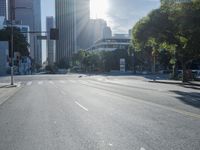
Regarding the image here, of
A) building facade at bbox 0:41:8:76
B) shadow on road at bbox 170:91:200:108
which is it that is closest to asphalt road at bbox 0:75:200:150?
shadow on road at bbox 170:91:200:108

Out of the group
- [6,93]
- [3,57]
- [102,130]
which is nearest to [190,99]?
[102,130]

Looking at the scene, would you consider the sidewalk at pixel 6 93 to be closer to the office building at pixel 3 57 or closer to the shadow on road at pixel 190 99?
the shadow on road at pixel 190 99

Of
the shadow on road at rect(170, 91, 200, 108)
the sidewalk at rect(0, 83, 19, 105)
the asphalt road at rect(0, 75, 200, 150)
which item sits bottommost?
the sidewalk at rect(0, 83, 19, 105)

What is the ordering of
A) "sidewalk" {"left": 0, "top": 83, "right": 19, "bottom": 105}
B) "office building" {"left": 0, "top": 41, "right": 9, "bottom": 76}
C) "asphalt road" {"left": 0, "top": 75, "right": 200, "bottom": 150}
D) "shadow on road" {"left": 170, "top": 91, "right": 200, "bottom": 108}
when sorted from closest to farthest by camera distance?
"asphalt road" {"left": 0, "top": 75, "right": 200, "bottom": 150}
"shadow on road" {"left": 170, "top": 91, "right": 200, "bottom": 108}
"sidewalk" {"left": 0, "top": 83, "right": 19, "bottom": 105}
"office building" {"left": 0, "top": 41, "right": 9, "bottom": 76}

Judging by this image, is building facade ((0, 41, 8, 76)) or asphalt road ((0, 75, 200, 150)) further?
building facade ((0, 41, 8, 76))

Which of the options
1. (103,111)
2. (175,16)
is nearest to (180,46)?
(175,16)

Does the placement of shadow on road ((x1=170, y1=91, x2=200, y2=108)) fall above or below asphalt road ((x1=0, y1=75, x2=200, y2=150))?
below

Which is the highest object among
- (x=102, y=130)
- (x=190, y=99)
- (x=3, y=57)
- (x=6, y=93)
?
(x=3, y=57)

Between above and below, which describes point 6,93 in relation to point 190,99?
below

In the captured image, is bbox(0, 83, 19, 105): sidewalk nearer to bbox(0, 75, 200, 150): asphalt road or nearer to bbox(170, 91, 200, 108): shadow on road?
bbox(0, 75, 200, 150): asphalt road

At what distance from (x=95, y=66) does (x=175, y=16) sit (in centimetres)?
11631

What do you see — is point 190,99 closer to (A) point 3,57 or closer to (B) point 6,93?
(B) point 6,93

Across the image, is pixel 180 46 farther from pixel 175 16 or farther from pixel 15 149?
pixel 15 149

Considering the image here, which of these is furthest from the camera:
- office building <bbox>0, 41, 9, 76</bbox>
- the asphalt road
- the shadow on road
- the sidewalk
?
office building <bbox>0, 41, 9, 76</bbox>
